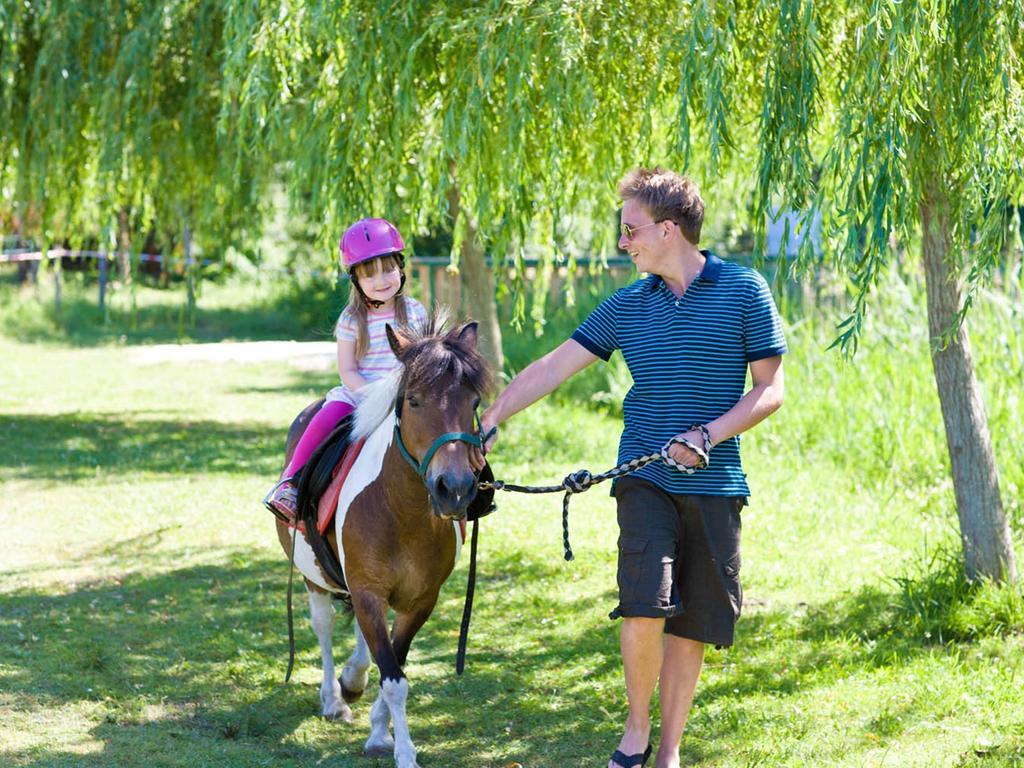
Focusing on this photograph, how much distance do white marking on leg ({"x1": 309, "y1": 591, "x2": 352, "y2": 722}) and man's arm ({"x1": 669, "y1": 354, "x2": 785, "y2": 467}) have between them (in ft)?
7.01

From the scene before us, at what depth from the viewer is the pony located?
386cm

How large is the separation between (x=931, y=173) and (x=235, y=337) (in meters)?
19.4

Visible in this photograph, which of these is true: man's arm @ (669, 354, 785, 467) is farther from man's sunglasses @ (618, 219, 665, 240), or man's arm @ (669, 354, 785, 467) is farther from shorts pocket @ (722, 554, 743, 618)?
man's sunglasses @ (618, 219, 665, 240)

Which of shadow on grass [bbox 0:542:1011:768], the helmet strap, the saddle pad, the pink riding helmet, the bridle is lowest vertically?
shadow on grass [bbox 0:542:1011:768]

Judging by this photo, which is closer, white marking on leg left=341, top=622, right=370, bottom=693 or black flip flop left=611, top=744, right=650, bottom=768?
black flip flop left=611, top=744, right=650, bottom=768

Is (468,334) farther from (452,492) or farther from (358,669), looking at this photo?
(358,669)

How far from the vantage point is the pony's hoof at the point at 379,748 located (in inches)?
183

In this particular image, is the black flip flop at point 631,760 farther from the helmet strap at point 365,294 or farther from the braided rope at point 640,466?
the helmet strap at point 365,294

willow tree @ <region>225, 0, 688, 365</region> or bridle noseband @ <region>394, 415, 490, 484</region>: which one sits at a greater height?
A: willow tree @ <region>225, 0, 688, 365</region>

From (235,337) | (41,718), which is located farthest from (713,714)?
(235,337)

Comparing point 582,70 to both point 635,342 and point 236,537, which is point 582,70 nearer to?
point 635,342

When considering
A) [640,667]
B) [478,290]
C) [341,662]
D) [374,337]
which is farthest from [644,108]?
[478,290]

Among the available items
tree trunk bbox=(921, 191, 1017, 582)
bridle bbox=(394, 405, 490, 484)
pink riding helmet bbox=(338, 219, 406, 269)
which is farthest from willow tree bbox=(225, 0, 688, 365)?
Answer: tree trunk bbox=(921, 191, 1017, 582)

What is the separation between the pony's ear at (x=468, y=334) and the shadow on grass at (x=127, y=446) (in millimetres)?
6739
